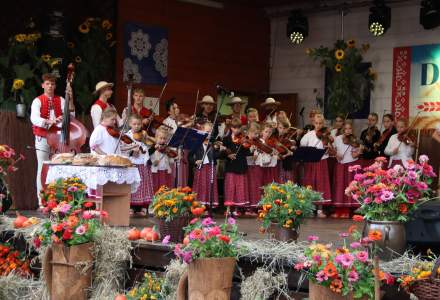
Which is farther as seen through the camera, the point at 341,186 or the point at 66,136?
the point at 341,186

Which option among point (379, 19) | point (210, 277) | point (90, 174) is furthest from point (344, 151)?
point (210, 277)

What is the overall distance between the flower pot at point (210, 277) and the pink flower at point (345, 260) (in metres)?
0.91

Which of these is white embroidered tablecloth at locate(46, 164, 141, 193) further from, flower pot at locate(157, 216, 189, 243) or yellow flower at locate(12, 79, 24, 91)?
yellow flower at locate(12, 79, 24, 91)

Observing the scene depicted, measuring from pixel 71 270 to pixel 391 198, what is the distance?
7.90ft

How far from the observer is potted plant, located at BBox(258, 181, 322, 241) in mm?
5801

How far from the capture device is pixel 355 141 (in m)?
10.9

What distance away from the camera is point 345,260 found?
4410mm

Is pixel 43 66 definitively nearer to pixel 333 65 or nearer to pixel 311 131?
pixel 311 131

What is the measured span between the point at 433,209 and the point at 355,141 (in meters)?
5.69

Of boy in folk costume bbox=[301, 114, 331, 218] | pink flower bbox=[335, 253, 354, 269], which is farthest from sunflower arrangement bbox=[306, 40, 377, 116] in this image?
pink flower bbox=[335, 253, 354, 269]

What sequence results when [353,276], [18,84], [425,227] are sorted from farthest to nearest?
[18,84] → [425,227] → [353,276]

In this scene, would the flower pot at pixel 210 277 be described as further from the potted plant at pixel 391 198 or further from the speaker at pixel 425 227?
the speaker at pixel 425 227

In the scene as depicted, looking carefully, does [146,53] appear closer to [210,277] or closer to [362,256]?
[210,277]

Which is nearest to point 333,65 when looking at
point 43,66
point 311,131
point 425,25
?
point 425,25
